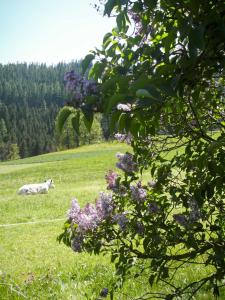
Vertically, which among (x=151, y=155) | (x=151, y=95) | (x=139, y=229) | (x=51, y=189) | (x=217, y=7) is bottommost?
(x=51, y=189)

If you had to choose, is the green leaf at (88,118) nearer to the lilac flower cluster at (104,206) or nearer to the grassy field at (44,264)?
the lilac flower cluster at (104,206)

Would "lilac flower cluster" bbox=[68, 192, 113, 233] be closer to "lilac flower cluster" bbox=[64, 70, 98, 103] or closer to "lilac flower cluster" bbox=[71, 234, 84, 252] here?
"lilac flower cluster" bbox=[71, 234, 84, 252]

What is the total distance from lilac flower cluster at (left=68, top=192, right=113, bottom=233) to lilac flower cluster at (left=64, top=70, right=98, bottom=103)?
1.30 m

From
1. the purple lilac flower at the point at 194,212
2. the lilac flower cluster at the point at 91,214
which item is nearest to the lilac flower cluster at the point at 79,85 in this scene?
the purple lilac flower at the point at 194,212

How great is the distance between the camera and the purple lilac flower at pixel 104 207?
9.59 ft

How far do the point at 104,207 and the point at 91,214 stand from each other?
0.12 meters

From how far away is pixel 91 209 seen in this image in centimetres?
292

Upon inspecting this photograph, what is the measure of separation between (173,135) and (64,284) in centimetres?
397

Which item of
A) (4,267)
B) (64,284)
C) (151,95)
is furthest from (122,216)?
(4,267)

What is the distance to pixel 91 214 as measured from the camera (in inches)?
116

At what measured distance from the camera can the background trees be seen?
4.90ft

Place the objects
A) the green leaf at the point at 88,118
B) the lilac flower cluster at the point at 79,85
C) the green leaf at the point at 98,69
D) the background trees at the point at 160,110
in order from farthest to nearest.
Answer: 1. the green leaf at the point at 98,69
2. the lilac flower cluster at the point at 79,85
3. the green leaf at the point at 88,118
4. the background trees at the point at 160,110

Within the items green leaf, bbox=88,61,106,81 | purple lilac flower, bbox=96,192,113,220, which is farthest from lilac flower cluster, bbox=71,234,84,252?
green leaf, bbox=88,61,106,81

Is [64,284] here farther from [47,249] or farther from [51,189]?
[51,189]
